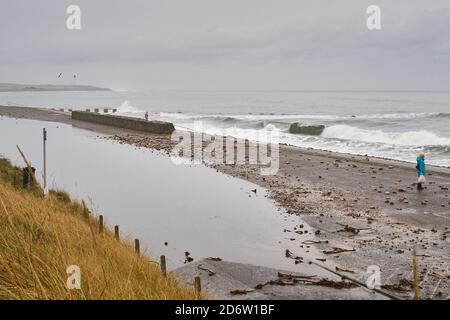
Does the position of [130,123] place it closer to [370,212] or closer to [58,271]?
[370,212]

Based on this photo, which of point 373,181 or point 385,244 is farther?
point 373,181

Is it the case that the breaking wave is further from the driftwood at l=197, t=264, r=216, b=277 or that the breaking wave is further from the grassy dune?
the grassy dune

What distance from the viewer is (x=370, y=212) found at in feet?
56.3

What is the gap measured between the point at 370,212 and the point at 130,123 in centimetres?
3844

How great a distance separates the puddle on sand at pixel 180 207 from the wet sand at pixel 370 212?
2.50ft

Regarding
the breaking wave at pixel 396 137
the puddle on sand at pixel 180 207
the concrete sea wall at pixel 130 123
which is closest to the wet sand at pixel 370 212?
the puddle on sand at pixel 180 207

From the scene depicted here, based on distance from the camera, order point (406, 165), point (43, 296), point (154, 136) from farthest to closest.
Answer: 1. point (154, 136)
2. point (406, 165)
3. point (43, 296)

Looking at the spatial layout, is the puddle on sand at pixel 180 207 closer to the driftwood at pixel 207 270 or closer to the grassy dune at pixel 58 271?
the driftwood at pixel 207 270

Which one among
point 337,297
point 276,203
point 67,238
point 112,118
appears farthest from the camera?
point 112,118

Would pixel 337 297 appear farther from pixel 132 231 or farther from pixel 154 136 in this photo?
pixel 154 136

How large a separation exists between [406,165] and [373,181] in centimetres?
606

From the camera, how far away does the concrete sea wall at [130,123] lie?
157 ft

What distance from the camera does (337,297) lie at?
9281 millimetres
